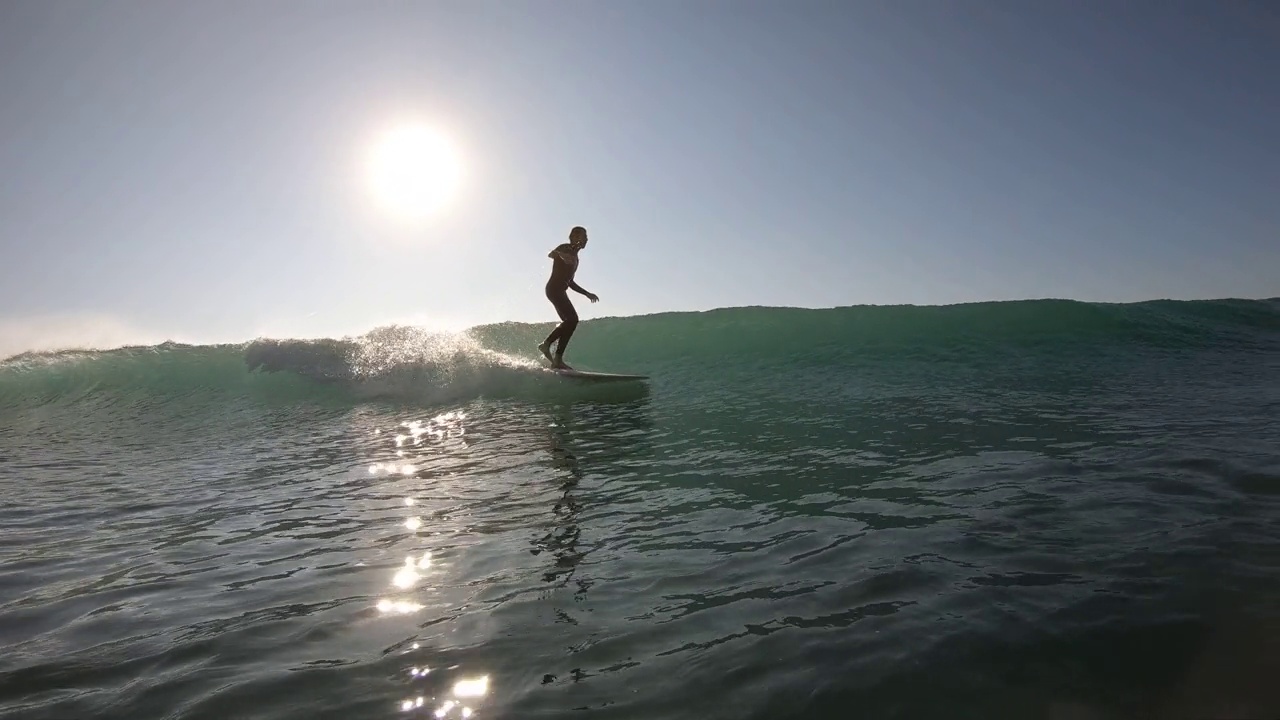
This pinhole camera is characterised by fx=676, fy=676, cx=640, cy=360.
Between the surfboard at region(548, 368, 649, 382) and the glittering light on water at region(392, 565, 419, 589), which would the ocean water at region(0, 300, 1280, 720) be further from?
the surfboard at region(548, 368, 649, 382)

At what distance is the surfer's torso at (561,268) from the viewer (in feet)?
39.3

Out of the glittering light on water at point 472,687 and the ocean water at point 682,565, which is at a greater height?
the ocean water at point 682,565

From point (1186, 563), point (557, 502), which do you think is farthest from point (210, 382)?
point (1186, 563)

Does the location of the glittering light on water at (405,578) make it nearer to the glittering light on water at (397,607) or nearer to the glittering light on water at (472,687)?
the glittering light on water at (397,607)

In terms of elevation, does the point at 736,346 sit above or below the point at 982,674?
above

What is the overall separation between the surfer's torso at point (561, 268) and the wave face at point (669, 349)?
207 cm

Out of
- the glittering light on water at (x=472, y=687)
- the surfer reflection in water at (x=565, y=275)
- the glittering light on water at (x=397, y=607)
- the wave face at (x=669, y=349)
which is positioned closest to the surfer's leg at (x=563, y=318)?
the surfer reflection in water at (x=565, y=275)

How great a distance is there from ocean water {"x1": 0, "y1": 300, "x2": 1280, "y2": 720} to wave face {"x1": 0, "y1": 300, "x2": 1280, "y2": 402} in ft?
15.0

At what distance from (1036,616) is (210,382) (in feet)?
64.4

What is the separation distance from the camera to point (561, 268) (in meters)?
12.0

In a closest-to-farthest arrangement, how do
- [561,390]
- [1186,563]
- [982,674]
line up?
1. [982,674]
2. [1186,563]
3. [561,390]

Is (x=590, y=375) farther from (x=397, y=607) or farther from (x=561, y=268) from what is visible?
(x=397, y=607)

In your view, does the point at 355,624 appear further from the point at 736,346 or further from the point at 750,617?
the point at 736,346

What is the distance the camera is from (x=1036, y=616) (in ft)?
8.35
